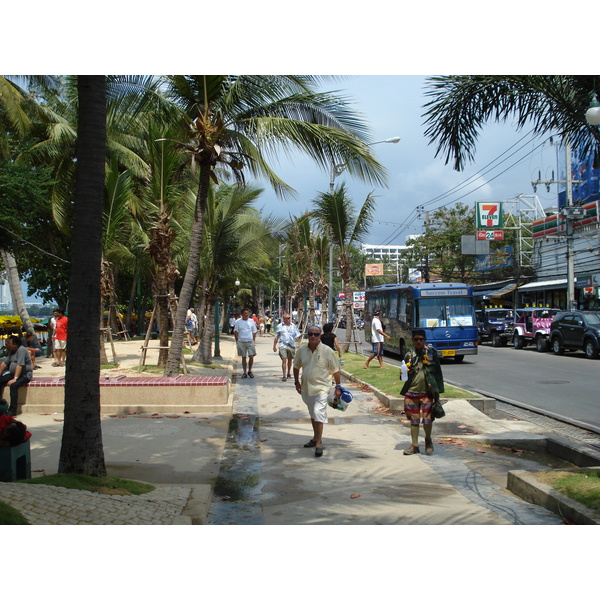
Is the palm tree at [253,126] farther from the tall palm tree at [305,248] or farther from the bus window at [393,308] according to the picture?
the tall palm tree at [305,248]

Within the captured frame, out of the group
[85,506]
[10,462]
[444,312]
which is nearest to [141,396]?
[10,462]

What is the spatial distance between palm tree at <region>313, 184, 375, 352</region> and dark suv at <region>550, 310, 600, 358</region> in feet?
28.1

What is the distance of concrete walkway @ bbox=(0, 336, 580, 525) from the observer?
5375mm

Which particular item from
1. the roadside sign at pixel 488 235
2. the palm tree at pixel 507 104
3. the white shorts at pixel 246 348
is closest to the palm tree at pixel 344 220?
the white shorts at pixel 246 348

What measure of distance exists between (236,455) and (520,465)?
149 inches

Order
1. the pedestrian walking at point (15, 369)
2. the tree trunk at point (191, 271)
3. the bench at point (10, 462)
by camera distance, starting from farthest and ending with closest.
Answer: the tree trunk at point (191, 271) < the pedestrian walking at point (15, 369) < the bench at point (10, 462)

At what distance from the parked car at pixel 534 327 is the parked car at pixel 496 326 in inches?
32.8

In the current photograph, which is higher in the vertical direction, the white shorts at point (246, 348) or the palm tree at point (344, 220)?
the palm tree at point (344, 220)

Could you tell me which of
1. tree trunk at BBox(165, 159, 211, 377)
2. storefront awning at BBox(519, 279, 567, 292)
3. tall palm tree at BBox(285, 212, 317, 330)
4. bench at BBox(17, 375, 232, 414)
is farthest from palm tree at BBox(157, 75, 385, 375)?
storefront awning at BBox(519, 279, 567, 292)

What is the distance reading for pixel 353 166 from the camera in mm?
10719

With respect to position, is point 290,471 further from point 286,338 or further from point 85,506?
point 286,338

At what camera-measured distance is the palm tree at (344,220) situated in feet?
74.3

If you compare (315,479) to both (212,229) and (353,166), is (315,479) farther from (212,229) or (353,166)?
(212,229)

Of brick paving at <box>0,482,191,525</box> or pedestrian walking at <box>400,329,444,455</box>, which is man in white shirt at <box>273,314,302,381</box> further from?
brick paving at <box>0,482,191,525</box>
